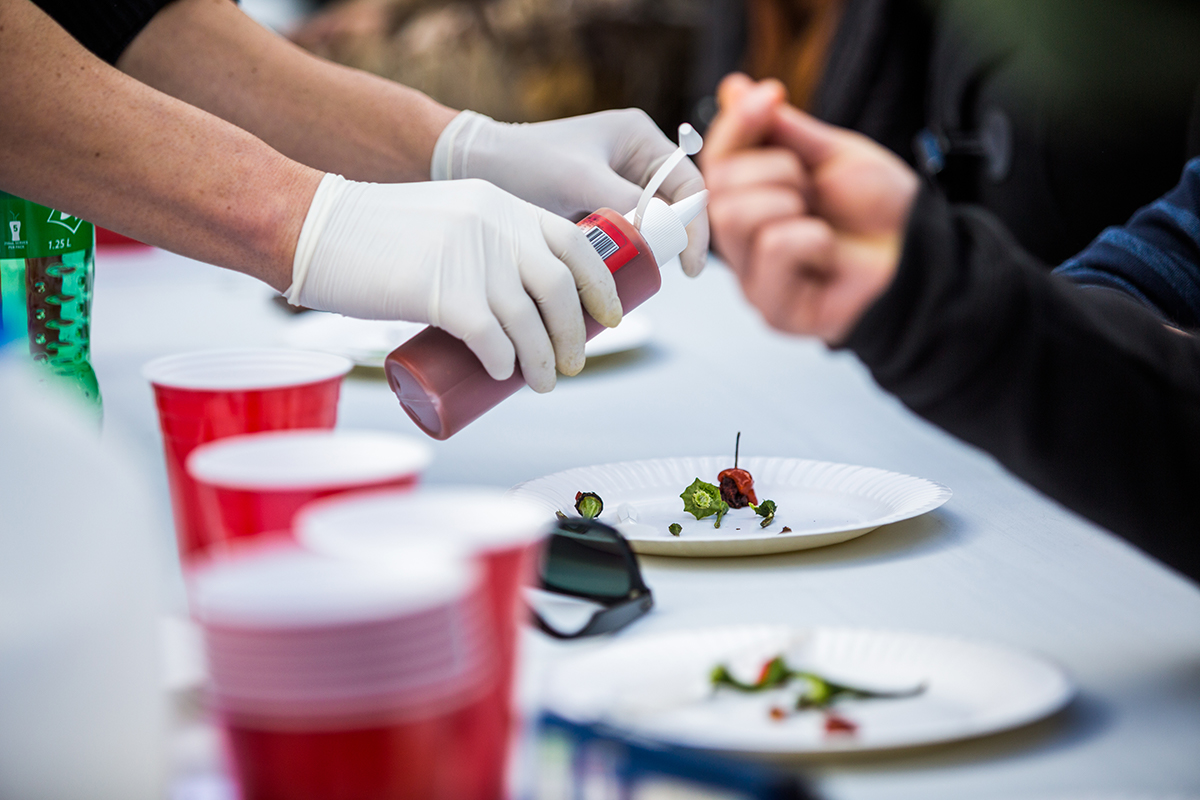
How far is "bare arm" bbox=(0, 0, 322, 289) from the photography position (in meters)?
0.93

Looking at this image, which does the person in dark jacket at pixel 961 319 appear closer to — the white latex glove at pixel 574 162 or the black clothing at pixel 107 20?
the white latex glove at pixel 574 162

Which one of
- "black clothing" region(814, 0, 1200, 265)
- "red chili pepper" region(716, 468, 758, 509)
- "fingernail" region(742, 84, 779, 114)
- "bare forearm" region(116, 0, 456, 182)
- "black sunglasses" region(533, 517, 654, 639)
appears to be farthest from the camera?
"black clothing" region(814, 0, 1200, 265)

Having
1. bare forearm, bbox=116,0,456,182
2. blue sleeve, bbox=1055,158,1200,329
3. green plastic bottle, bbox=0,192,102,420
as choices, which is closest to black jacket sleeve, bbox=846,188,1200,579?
blue sleeve, bbox=1055,158,1200,329

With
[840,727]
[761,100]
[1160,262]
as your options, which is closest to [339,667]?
[840,727]

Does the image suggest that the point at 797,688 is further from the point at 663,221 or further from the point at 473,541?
the point at 663,221

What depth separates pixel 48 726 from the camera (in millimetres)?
415

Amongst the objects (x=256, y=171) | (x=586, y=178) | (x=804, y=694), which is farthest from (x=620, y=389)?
(x=804, y=694)

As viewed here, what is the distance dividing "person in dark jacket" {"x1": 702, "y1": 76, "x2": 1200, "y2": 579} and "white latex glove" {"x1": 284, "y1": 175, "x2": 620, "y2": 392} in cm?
29

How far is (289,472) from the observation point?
1.65 ft

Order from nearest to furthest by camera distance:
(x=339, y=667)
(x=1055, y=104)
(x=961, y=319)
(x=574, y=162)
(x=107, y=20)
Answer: (x=339, y=667)
(x=961, y=319)
(x=574, y=162)
(x=107, y=20)
(x=1055, y=104)

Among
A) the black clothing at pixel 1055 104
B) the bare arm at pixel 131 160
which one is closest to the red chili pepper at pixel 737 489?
the bare arm at pixel 131 160

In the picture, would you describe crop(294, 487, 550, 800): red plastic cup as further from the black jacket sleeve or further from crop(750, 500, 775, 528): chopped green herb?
crop(750, 500, 775, 528): chopped green herb

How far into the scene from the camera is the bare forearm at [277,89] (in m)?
1.41

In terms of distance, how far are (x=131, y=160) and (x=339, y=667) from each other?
0.72 m
